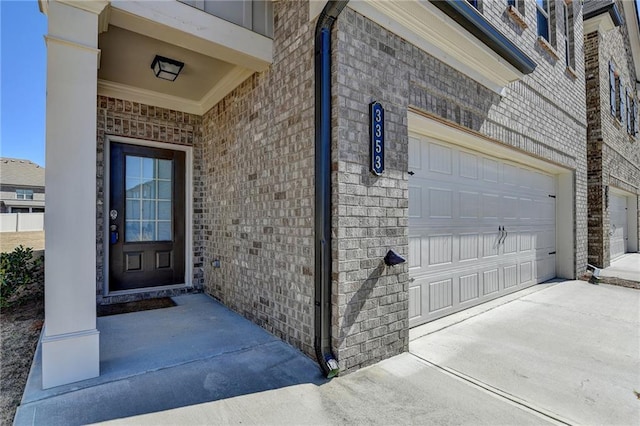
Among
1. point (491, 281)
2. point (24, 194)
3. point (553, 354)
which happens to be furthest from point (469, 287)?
point (24, 194)

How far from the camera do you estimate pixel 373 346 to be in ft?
8.96

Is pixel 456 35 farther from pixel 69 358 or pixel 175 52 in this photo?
pixel 69 358

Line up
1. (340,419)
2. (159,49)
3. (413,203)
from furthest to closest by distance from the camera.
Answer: (413,203), (159,49), (340,419)

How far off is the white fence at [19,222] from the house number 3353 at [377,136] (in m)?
14.5

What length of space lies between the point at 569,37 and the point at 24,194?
2727 cm

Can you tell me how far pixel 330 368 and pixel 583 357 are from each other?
2357 millimetres

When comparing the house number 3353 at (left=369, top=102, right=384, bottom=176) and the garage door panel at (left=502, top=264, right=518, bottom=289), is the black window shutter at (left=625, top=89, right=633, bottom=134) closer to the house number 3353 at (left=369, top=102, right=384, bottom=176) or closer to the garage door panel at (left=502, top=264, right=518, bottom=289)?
the garage door panel at (left=502, top=264, right=518, bottom=289)

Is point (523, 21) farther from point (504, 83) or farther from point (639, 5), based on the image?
point (639, 5)

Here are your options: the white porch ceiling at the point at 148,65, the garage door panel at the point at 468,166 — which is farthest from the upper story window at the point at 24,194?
the garage door panel at the point at 468,166

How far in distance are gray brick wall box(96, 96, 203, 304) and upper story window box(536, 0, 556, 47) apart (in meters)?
6.46

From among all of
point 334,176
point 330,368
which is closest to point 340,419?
point 330,368

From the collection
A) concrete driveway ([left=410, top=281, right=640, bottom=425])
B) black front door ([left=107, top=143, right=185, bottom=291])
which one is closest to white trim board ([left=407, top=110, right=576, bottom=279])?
concrete driveway ([left=410, top=281, right=640, bottom=425])

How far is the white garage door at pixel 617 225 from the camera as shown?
30.2ft

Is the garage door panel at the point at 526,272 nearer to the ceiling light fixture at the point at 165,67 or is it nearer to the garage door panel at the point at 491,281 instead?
the garage door panel at the point at 491,281
